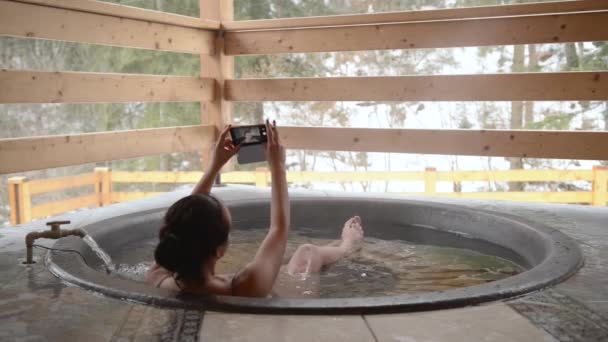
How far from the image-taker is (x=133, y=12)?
3645 mm

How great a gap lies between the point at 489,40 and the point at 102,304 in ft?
9.67

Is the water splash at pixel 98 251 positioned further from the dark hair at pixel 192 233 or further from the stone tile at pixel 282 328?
the stone tile at pixel 282 328

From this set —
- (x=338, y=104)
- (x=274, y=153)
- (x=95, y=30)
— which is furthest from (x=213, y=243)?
(x=338, y=104)

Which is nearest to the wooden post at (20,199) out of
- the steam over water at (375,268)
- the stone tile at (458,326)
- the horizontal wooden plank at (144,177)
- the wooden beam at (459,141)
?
the horizontal wooden plank at (144,177)

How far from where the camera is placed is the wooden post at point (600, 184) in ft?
17.9

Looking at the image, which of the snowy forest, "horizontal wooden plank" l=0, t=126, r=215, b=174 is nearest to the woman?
"horizontal wooden plank" l=0, t=126, r=215, b=174

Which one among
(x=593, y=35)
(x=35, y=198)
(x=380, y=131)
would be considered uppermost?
(x=593, y=35)

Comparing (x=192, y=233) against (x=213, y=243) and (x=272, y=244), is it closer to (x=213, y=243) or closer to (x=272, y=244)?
(x=213, y=243)

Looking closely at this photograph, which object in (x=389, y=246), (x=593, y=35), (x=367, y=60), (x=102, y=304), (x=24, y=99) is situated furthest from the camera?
(x=367, y=60)

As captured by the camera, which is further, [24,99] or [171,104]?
[171,104]

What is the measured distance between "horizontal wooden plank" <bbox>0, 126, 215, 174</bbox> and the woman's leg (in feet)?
5.27

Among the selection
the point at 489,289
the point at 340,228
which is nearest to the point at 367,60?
the point at 340,228

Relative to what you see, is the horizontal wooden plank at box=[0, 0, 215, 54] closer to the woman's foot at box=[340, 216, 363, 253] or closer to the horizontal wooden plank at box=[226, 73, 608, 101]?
the horizontal wooden plank at box=[226, 73, 608, 101]

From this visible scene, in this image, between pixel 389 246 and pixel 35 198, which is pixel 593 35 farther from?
pixel 35 198
